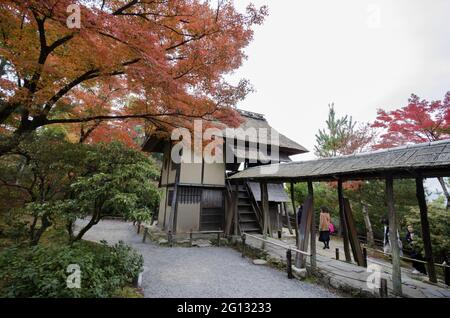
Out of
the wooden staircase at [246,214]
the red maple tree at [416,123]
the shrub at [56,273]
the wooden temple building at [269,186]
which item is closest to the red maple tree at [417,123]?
the red maple tree at [416,123]

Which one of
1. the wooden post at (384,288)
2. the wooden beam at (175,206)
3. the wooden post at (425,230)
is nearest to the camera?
the wooden post at (384,288)

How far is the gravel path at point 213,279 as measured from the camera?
520 centimetres

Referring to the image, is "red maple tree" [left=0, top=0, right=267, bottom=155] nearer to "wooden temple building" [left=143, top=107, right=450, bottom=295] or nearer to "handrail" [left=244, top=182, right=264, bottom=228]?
"wooden temple building" [left=143, top=107, right=450, bottom=295]

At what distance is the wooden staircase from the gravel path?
2.81m

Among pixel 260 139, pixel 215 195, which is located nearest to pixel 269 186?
pixel 260 139

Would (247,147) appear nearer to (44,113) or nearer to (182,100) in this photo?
(182,100)

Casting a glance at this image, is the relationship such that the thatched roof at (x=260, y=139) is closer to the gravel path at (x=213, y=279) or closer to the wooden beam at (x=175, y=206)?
the wooden beam at (x=175, y=206)

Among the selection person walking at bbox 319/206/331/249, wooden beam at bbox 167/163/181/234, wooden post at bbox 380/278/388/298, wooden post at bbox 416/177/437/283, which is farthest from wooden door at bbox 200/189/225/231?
wooden post at bbox 416/177/437/283

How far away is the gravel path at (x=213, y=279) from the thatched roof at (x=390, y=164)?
3140 mm

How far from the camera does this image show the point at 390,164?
14.7ft

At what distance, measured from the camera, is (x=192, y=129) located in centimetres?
848

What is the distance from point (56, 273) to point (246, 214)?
923 cm

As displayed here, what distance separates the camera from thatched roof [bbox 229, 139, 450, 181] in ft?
13.1

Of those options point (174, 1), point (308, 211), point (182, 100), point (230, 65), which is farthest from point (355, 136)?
point (174, 1)
